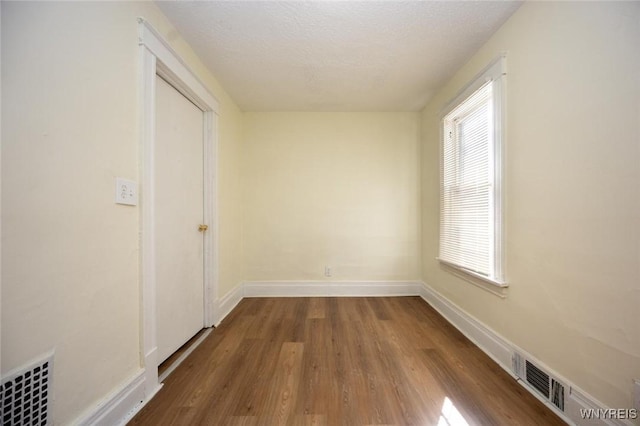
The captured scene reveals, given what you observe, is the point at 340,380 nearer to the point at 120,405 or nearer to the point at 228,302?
the point at 120,405

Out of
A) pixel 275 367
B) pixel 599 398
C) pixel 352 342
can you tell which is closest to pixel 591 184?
pixel 599 398

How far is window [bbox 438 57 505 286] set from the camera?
1734mm

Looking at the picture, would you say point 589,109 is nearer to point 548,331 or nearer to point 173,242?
point 548,331

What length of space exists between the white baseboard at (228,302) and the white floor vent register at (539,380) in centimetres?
252

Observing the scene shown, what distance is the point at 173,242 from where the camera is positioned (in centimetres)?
Result: 183

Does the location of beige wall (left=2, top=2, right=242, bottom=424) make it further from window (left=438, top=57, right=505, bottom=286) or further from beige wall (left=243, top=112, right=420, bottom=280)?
window (left=438, top=57, right=505, bottom=286)

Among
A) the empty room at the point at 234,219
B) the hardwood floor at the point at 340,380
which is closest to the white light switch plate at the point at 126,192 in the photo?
the empty room at the point at 234,219

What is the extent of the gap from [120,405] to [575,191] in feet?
8.85

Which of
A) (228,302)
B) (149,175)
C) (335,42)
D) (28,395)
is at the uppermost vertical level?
(335,42)

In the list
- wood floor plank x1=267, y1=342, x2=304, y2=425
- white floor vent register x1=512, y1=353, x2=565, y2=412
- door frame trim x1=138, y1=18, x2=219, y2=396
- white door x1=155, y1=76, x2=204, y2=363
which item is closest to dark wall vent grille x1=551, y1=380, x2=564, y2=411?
white floor vent register x1=512, y1=353, x2=565, y2=412

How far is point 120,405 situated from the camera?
121cm

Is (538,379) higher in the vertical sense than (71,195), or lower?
lower

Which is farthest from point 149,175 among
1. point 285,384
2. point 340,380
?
point 340,380

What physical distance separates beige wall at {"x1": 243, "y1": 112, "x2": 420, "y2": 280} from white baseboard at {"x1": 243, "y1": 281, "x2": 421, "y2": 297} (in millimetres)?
106
